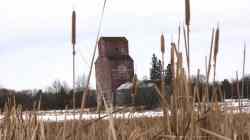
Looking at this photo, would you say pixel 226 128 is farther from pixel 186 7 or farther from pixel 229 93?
pixel 229 93

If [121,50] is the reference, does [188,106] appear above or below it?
below

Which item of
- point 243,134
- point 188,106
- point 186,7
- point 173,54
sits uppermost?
point 186,7

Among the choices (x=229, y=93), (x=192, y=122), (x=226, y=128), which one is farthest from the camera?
(x=229, y=93)

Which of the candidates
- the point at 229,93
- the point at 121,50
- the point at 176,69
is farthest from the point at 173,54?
the point at 121,50

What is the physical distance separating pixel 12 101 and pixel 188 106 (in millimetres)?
910

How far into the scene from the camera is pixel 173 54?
1243mm

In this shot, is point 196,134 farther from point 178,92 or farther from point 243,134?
point 243,134

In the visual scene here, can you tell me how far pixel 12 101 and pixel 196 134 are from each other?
0.88 meters

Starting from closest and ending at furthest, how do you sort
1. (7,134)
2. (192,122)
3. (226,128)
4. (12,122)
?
1. (192,122)
2. (226,128)
3. (7,134)
4. (12,122)

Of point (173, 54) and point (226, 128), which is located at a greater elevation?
point (173, 54)

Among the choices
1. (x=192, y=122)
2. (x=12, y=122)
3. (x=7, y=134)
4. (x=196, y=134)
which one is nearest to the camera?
(x=192, y=122)

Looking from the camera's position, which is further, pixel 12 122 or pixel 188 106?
pixel 12 122

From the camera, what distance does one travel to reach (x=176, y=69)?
120 centimetres

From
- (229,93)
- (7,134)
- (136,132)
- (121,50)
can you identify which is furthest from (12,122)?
(121,50)
